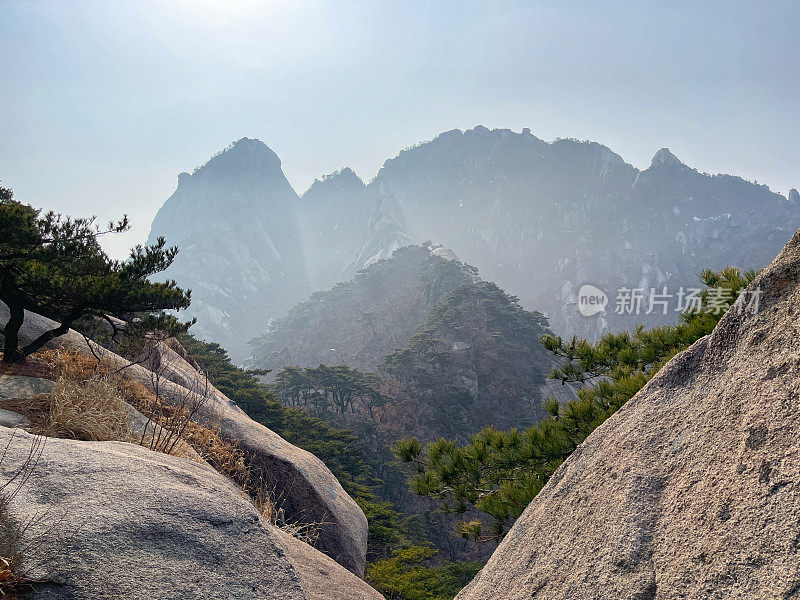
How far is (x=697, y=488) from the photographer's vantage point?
4.52 ft

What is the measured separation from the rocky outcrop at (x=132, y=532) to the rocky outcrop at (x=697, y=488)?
3.70 ft

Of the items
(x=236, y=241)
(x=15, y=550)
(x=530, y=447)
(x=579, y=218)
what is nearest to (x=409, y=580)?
(x=530, y=447)

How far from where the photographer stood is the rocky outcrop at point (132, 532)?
164cm

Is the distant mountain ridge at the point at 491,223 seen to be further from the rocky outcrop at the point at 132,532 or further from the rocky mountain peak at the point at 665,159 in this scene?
the rocky outcrop at the point at 132,532

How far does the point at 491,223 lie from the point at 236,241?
187 ft

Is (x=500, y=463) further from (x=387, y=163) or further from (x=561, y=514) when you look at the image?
(x=387, y=163)

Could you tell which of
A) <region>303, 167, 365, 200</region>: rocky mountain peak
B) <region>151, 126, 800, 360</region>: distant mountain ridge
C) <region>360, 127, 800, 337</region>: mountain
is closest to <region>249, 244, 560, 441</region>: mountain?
<region>151, 126, 800, 360</region>: distant mountain ridge

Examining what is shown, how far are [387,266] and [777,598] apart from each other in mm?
48530

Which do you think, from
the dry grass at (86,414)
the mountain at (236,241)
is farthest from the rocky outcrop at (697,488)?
the mountain at (236,241)

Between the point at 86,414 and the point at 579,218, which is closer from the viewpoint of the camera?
the point at 86,414

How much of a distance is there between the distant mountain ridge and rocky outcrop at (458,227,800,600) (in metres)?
67.5

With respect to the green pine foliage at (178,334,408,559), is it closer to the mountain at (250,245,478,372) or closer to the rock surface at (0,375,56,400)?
the rock surface at (0,375,56,400)

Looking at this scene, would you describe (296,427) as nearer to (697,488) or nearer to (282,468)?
(282,468)

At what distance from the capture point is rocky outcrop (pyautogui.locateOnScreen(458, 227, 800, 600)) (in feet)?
3.75
